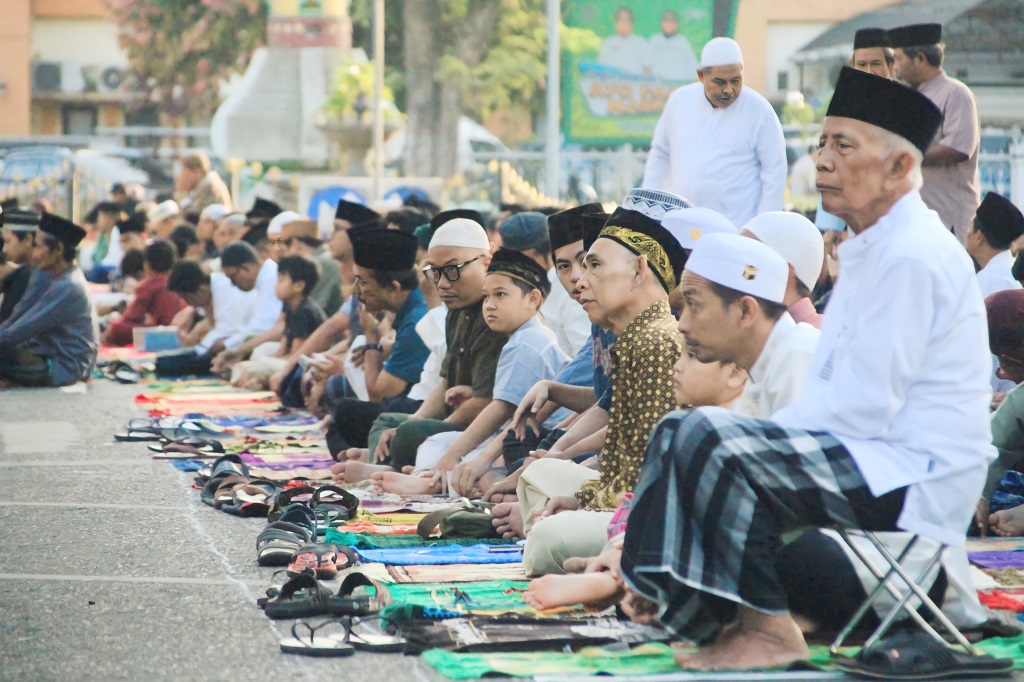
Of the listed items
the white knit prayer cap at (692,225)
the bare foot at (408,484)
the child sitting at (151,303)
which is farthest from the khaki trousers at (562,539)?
the child sitting at (151,303)

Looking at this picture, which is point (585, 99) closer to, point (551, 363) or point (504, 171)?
point (504, 171)

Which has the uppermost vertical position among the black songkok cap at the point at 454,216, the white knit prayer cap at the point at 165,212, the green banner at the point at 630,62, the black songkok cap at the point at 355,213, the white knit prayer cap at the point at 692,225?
the green banner at the point at 630,62

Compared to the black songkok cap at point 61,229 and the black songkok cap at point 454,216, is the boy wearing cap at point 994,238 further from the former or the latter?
the black songkok cap at point 61,229

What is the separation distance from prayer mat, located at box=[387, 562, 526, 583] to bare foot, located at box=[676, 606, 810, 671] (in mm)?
1231

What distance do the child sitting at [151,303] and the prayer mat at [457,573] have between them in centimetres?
1037

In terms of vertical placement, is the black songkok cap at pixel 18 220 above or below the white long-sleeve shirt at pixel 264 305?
above

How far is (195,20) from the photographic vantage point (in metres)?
29.2

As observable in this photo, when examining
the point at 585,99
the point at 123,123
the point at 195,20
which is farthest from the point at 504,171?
the point at 123,123

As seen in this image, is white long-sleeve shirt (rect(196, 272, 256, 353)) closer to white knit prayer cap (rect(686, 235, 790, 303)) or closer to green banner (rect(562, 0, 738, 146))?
white knit prayer cap (rect(686, 235, 790, 303))

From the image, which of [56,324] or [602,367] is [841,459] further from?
[56,324]

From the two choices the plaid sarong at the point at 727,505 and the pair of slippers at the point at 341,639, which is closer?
the plaid sarong at the point at 727,505

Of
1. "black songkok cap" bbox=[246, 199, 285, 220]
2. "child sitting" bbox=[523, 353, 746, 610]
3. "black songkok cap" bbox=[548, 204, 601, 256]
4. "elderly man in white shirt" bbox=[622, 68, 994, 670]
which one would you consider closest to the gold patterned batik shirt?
"child sitting" bbox=[523, 353, 746, 610]

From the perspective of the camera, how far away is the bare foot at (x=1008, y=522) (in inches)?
246

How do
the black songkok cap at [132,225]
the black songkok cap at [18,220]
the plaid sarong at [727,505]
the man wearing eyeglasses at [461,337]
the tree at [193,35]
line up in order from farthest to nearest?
the tree at [193,35], the black songkok cap at [132,225], the black songkok cap at [18,220], the man wearing eyeglasses at [461,337], the plaid sarong at [727,505]
